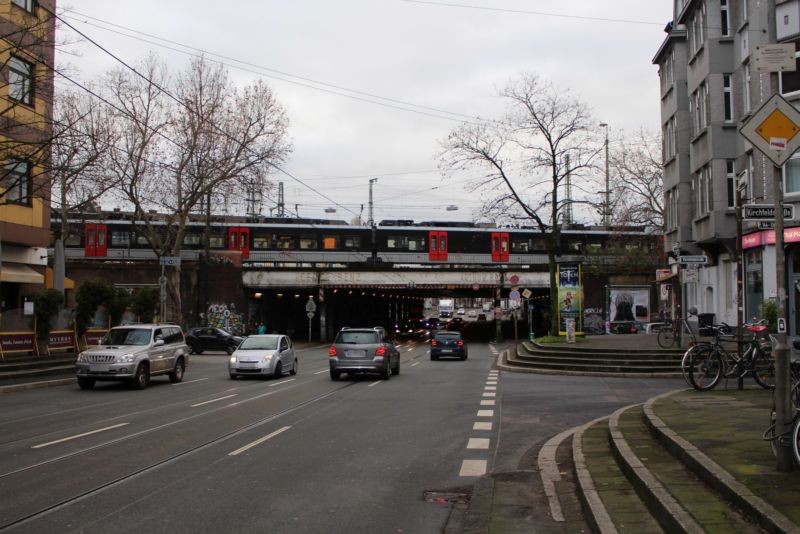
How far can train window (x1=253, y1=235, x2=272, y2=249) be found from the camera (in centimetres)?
4982

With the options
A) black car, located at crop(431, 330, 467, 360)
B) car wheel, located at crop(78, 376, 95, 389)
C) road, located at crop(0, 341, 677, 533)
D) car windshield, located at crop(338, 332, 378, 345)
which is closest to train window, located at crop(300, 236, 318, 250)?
black car, located at crop(431, 330, 467, 360)

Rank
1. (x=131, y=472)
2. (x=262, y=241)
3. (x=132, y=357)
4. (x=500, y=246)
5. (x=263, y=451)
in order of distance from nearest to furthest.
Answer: (x=131, y=472)
(x=263, y=451)
(x=132, y=357)
(x=262, y=241)
(x=500, y=246)

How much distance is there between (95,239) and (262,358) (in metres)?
31.8

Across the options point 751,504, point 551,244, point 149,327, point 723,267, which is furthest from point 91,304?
point 751,504

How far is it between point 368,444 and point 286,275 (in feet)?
139

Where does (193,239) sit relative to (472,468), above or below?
above

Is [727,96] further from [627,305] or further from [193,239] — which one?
[193,239]

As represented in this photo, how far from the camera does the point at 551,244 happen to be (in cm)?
3319

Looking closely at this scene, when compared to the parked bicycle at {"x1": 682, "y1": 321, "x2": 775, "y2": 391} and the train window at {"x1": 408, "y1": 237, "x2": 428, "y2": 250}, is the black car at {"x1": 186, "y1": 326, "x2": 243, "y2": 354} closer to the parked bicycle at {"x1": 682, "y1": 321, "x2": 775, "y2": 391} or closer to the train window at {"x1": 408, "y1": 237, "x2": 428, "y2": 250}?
the train window at {"x1": 408, "y1": 237, "x2": 428, "y2": 250}

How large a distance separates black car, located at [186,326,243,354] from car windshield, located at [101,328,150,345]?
21182 mm

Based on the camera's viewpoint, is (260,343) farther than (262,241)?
No

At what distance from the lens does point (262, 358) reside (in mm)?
23219

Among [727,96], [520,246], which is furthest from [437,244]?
[727,96]

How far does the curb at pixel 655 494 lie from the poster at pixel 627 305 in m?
41.3
